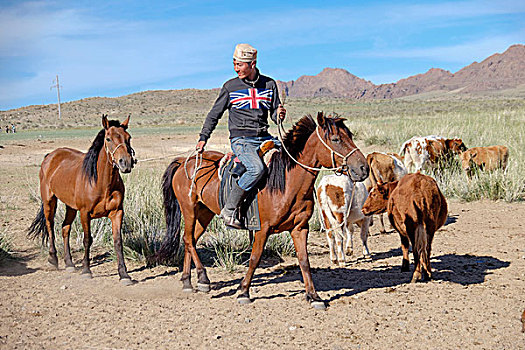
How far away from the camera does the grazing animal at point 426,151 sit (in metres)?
13.2

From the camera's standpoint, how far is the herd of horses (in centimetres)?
531

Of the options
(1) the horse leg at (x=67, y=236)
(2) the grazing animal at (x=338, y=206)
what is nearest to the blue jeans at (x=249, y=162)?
(2) the grazing animal at (x=338, y=206)

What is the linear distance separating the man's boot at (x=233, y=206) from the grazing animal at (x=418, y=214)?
7.27 ft

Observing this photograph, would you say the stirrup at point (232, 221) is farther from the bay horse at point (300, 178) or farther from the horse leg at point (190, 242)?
the horse leg at point (190, 242)

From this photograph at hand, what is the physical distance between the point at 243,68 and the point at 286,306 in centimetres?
276

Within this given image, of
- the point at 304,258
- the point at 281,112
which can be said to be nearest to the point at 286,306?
the point at 304,258

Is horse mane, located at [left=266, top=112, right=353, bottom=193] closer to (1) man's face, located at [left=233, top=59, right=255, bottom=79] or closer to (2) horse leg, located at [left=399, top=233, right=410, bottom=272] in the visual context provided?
(1) man's face, located at [left=233, top=59, right=255, bottom=79]

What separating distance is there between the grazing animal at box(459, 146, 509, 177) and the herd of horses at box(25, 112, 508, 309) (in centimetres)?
681

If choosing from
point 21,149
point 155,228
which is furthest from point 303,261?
point 21,149

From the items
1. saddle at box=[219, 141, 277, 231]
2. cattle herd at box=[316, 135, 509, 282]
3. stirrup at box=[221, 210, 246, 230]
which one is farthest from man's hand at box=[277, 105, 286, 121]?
cattle herd at box=[316, 135, 509, 282]

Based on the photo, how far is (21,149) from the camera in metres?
24.1

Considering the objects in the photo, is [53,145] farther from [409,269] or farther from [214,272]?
[409,269]

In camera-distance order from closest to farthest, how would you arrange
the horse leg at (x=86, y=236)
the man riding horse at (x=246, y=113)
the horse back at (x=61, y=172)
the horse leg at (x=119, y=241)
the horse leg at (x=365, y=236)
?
the man riding horse at (x=246, y=113) → the horse leg at (x=119, y=241) → the horse leg at (x=86, y=236) → the horse back at (x=61, y=172) → the horse leg at (x=365, y=236)

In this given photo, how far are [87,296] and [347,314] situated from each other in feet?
10.6
